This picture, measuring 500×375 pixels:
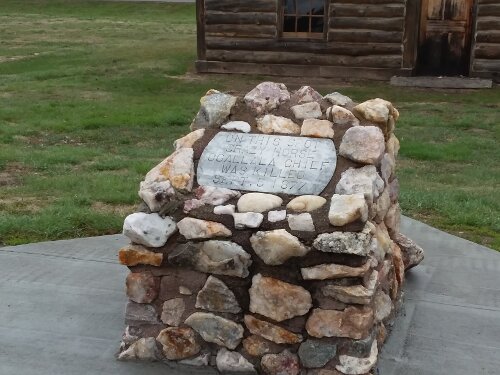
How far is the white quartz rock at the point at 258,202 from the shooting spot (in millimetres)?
3920

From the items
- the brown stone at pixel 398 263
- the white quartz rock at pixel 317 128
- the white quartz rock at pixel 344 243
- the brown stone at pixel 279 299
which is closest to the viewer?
the white quartz rock at pixel 344 243

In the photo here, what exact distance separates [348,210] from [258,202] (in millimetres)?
500

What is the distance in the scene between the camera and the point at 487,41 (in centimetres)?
1476

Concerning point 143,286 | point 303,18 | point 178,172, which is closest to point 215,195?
point 178,172

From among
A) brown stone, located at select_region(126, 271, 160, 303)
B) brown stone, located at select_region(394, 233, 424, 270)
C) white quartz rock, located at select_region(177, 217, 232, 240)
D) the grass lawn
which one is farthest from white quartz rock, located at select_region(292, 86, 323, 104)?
the grass lawn

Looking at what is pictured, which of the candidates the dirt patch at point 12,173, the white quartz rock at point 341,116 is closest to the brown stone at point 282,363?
the white quartz rock at point 341,116

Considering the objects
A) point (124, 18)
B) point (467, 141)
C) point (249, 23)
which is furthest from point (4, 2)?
point (467, 141)

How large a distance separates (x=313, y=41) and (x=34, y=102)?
5.90 metres

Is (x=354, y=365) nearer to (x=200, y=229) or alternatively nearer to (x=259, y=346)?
(x=259, y=346)

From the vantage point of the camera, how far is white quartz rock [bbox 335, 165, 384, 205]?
3918 mm

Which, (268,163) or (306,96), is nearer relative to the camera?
(268,163)

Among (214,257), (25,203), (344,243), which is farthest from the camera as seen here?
(25,203)

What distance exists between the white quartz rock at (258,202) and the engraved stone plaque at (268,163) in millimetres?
105

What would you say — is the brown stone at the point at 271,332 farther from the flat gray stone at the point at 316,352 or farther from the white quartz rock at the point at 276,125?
the white quartz rock at the point at 276,125
